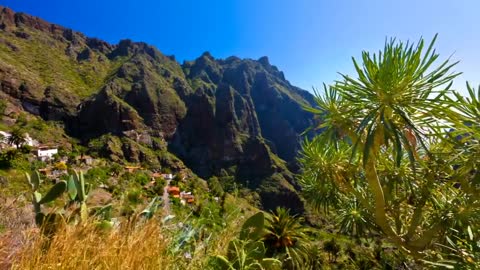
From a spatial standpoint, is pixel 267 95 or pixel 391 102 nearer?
pixel 391 102

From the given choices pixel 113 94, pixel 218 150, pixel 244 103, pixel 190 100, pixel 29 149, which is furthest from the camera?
pixel 244 103

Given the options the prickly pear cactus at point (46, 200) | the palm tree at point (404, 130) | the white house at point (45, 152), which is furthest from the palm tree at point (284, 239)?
the white house at point (45, 152)

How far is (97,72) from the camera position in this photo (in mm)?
123250

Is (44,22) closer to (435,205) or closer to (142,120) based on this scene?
(142,120)

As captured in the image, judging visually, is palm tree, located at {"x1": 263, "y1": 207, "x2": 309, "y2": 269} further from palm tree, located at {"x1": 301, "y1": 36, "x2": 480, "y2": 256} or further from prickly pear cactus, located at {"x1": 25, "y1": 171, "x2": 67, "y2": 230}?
prickly pear cactus, located at {"x1": 25, "y1": 171, "x2": 67, "y2": 230}

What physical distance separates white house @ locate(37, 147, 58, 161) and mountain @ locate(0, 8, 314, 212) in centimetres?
1517

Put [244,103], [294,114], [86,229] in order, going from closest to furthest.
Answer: [86,229], [244,103], [294,114]

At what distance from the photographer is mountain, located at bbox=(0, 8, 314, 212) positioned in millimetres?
87750

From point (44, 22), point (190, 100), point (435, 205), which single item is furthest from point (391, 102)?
point (44, 22)

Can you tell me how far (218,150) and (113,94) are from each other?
131 ft

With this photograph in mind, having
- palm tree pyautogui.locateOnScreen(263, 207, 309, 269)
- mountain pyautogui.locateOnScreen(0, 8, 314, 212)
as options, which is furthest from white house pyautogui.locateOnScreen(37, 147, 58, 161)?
palm tree pyautogui.locateOnScreen(263, 207, 309, 269)

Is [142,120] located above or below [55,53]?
below

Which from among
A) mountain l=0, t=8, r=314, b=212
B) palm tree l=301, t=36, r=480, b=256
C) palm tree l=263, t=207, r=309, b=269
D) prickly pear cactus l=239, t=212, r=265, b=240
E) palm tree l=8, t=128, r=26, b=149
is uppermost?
mountain l=0, t=8, r=314, b=212

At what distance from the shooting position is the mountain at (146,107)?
87.8 metres
